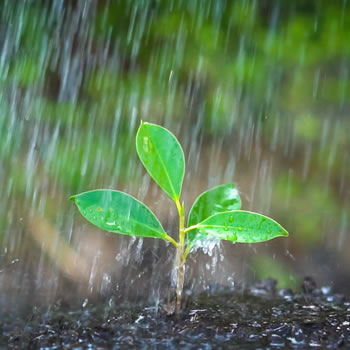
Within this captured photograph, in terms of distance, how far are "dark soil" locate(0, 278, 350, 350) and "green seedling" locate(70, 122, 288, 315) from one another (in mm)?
48

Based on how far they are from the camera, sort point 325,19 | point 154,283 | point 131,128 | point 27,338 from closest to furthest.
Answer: point 27,338
point 154,283
point 325,19
point 131,128

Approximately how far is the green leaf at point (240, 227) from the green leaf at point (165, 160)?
0.05 meters

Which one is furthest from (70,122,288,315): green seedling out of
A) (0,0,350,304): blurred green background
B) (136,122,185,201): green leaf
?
(0,0,350,304): blurred green background

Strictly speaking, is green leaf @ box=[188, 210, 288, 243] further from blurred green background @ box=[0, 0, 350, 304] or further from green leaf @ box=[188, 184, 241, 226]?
blurred green background @ box=[0, 0, 350, 304]

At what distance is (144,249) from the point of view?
74 centimetres

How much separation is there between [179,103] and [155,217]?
1722 millimetres

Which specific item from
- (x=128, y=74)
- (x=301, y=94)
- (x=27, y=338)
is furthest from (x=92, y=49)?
(x=27, y=338)

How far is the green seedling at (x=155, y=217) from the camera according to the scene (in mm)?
501

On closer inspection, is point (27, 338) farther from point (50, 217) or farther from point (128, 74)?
point (128, 74)

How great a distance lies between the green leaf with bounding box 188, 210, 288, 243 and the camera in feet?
1.58

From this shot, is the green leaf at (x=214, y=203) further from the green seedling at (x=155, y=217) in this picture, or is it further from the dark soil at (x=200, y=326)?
the dark soil at (x=200, y=326)

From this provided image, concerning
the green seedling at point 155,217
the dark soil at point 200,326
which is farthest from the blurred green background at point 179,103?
the green seedling at point 155,217

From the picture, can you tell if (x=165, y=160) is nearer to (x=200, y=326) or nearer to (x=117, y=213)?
(x=117, y=213)

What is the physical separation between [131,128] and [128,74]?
0.27 m
